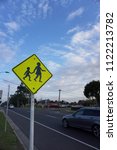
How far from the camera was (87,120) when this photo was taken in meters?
21.8

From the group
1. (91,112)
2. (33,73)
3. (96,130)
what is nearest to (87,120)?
(91,112)

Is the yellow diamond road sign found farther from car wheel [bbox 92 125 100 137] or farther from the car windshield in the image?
the car windshield

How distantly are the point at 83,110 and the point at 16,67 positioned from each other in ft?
39.3

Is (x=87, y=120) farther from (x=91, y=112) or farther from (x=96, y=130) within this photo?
(x=96, y=130)

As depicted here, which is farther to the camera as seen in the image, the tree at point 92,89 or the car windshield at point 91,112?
the tree at point 92,89

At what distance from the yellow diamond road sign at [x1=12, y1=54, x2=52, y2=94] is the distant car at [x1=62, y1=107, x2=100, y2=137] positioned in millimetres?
9039

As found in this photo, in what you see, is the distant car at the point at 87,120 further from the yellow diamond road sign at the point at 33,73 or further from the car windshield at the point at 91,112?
the yellow diamond road sign at the point at 33,73

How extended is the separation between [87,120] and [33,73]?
1075cm

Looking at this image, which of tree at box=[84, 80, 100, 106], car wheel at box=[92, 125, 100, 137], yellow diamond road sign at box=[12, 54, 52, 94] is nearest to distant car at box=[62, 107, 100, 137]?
car wheel at box=[92, 125, 100, 137]

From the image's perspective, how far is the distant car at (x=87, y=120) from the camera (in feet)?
67.8

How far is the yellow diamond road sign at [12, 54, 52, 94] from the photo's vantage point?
11.6 metres

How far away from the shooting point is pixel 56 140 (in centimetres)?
1814

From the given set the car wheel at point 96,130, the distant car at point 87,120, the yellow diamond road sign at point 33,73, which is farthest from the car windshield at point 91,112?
the yellow diamond road sign at point 33,73

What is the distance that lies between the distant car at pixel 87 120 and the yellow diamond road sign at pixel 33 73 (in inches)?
356
